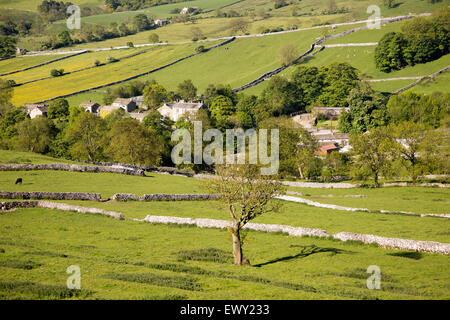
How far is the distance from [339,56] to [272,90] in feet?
124

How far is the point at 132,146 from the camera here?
242 feet

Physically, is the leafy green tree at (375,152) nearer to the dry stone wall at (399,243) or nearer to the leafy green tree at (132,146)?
the dry stone wall at (399,243)

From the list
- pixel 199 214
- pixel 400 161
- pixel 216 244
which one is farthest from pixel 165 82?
pixel 216 244

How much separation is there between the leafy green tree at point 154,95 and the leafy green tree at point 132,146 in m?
67.2

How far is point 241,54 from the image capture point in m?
177

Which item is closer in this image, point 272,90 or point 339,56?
point 272,90

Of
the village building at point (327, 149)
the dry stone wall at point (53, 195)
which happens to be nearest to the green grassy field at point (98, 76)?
the village building at point (327, 149)

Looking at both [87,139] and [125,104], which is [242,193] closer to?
[87,139]

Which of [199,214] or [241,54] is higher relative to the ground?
[241,54]

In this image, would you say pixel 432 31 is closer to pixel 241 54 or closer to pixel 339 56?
pixel 339 56

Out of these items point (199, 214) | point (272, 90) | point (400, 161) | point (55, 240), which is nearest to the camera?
point (55, 240)

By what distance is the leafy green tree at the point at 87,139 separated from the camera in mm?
84438

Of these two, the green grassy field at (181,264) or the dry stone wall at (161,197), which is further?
the dry stone wall at (161,197)

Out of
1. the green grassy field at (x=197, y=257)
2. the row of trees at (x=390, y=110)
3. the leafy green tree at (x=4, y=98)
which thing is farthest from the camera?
the leafy green tree at (x=4, y=98)
